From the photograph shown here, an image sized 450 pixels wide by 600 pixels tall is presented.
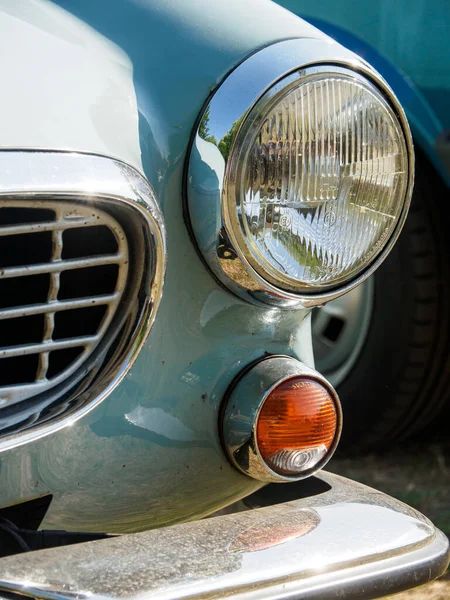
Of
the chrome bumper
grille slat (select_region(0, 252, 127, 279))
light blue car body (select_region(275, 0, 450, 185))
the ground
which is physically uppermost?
light blue car body (select_region(275, 0, 450, 185))

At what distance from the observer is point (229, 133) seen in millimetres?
1222

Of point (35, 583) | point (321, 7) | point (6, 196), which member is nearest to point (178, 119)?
point (6, 196)

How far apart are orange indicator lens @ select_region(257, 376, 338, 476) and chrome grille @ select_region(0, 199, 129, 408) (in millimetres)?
299

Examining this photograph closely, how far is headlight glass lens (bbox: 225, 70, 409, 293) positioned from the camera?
1.23 meters

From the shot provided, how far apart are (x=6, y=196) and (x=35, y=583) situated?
439 millimetres

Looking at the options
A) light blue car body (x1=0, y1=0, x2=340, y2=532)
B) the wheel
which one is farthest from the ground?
light blue car body (x1=0, y1=0, x2=340, y2=532)

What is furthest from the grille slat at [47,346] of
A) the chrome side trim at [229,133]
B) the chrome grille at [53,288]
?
the chrome side trim at [229,133]

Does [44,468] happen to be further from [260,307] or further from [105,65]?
[105,65]

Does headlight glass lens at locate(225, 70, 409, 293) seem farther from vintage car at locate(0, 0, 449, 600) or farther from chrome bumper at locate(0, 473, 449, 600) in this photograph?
chrome bumper at locate(0, 473, 449, 600)

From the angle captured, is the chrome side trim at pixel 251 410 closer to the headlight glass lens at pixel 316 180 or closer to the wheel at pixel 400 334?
the headlight glass lens at pixel 316 180

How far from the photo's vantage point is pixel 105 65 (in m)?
1.24

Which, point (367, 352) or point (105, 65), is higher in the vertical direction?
point (105, 65)

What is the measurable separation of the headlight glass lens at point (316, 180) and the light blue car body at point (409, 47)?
101 cm

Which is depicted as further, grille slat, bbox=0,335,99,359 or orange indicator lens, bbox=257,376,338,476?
orange indicator lens, bbox=257,376,338,476
